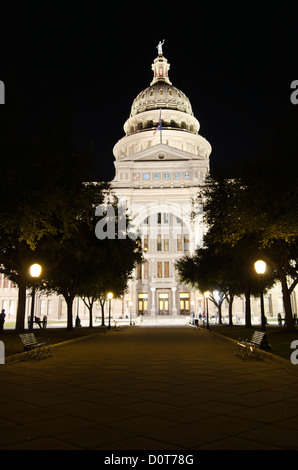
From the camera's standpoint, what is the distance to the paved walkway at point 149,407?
5.42 meters

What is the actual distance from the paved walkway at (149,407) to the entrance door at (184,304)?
222ft

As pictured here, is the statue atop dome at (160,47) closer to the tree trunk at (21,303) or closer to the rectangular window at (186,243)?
the rectangular window at (186,243)

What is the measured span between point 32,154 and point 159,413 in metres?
15.8

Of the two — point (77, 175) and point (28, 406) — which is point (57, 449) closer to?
point (28, 406)

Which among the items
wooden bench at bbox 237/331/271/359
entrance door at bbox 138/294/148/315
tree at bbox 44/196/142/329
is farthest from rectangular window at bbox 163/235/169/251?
wooden bench at bbox 237/331/271/359

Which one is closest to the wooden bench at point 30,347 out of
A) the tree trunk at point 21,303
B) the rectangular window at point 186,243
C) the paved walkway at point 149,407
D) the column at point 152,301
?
the paved walkway at point 149,407

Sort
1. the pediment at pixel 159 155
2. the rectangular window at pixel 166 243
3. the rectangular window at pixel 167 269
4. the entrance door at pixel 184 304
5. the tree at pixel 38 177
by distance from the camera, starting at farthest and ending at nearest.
→ the pediment at pixel 159 155, the rectangular window at pixel 166 243, the rectangular window at pixel 167 269, the entrance door at pixel 184 304, the tree at pixel 38 177

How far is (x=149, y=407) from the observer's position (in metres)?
7.31

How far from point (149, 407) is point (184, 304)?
74.2 m

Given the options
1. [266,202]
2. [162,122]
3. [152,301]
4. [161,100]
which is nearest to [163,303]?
[152,301]

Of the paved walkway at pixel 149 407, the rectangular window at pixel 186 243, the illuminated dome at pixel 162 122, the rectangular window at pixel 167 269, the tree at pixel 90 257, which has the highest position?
the illuminated dome at pixel 162 122

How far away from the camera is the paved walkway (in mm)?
5422

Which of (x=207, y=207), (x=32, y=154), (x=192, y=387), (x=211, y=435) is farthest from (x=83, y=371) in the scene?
(x=207, y=207)

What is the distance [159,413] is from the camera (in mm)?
6863
